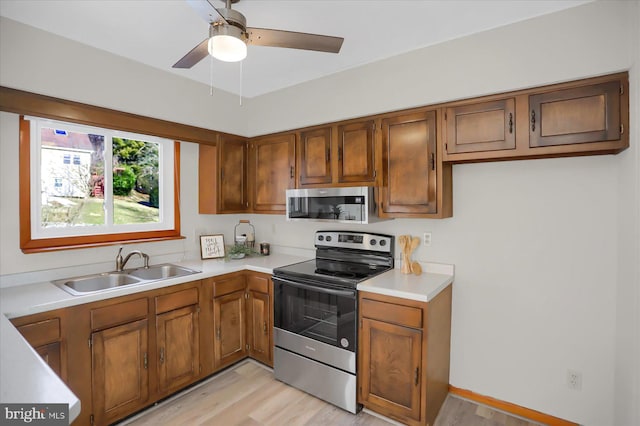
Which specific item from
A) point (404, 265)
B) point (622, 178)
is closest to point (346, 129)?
point (404, 265)

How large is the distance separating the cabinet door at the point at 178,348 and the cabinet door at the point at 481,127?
2327 mm

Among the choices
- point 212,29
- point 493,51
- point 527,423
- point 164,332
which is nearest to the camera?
point 212,29

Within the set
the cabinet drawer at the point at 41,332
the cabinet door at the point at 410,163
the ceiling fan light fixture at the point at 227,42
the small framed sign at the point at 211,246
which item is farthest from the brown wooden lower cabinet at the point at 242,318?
the ceiling fan light fixture at the point at 227,42

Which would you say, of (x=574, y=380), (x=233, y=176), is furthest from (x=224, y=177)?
(x=574, y=380)

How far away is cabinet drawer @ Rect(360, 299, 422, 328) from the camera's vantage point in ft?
6.81

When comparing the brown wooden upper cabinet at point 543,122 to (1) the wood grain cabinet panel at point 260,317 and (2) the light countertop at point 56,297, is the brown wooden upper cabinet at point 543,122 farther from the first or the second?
(1) the wood grain cabinet panel at point 260,317

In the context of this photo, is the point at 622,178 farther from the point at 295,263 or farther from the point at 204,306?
the point at 204,306

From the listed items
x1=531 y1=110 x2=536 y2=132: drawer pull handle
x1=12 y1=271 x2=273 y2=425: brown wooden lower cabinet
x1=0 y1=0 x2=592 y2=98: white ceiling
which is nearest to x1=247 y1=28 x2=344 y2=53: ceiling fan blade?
x1=0 y1=0 x2=592 y2=98: white ceiling

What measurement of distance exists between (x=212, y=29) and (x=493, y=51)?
5.59 ft

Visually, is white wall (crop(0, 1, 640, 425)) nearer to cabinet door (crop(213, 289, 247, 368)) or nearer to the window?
the window

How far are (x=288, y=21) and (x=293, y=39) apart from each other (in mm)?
451

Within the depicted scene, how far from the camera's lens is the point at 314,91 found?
2934mm

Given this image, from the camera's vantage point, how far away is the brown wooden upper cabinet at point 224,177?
3242mm

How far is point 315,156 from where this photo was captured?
9.72 ft
